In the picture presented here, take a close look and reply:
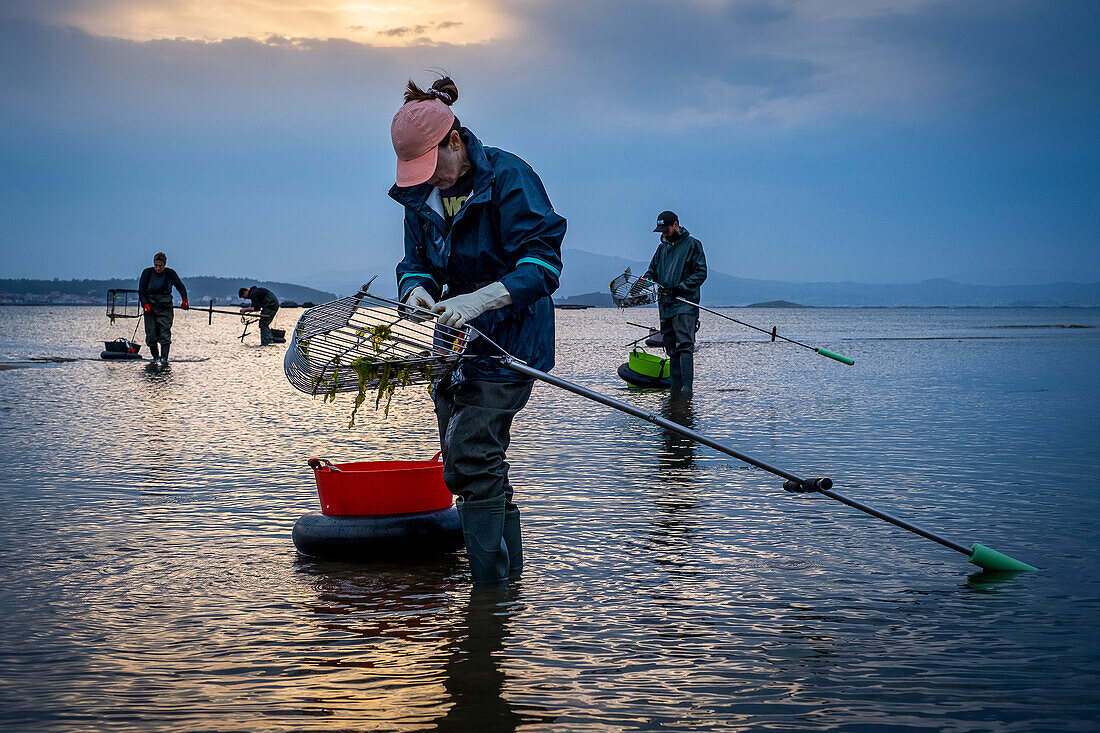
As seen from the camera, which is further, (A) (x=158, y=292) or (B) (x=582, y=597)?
(A) (x=158, y=292)

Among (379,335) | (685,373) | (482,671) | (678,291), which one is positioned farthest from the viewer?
(685,373)

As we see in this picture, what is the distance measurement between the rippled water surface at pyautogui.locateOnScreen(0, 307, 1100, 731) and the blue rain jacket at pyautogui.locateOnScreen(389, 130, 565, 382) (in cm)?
100

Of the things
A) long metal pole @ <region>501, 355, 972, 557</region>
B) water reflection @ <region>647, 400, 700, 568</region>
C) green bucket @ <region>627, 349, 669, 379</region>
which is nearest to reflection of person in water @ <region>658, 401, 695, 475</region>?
water reflection @ <region>647, 400, 700, 568</region>

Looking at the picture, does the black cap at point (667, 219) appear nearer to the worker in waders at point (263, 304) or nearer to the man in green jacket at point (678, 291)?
the man in green jacket at point (678, 291)

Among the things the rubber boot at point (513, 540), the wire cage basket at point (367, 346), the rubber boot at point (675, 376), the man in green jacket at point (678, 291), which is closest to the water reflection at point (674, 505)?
the rubber boot at point (513, 540)

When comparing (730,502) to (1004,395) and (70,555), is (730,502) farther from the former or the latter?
(1004,395)

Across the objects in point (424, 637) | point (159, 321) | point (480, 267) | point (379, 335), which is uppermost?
point (480, 267)

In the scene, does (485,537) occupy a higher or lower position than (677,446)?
higher

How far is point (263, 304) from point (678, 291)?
16337 mm

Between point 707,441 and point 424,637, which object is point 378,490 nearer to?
point 424,637

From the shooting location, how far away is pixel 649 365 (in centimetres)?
1322

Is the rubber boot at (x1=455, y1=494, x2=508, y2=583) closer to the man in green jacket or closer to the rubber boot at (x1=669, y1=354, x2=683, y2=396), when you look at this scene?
the man in green jacket

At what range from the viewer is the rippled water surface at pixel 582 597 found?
9.53 feet

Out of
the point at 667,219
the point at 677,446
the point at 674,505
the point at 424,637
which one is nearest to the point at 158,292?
the point at 667,219
